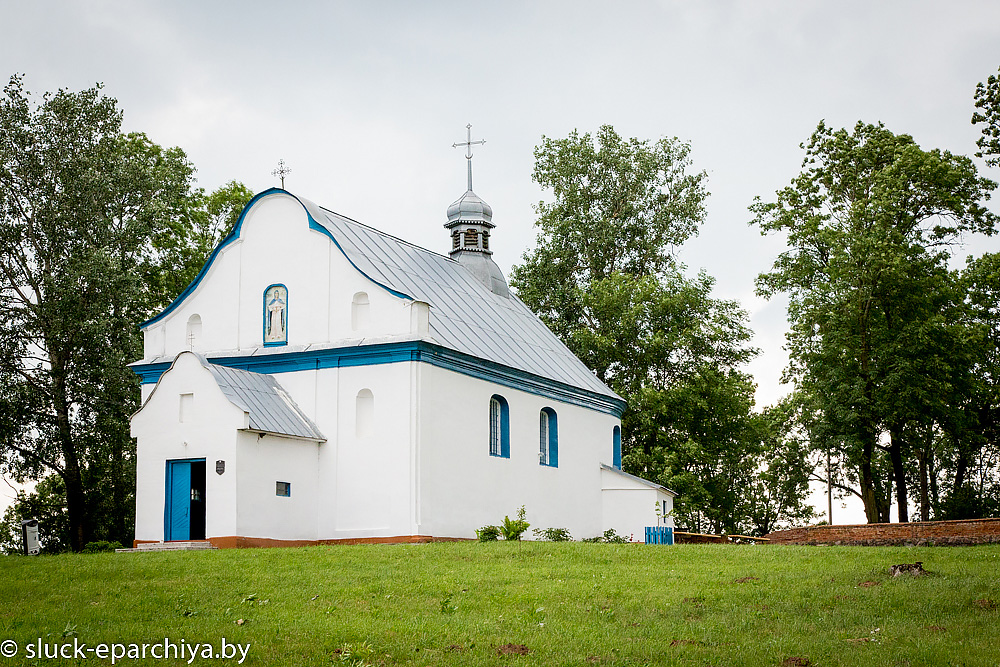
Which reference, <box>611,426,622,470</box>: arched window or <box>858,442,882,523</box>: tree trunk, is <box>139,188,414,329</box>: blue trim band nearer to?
<box>611,426,622,470</box>: arched window

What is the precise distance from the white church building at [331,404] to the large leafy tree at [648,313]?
9963 mm

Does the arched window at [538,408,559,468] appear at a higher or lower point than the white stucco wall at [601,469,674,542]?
higher

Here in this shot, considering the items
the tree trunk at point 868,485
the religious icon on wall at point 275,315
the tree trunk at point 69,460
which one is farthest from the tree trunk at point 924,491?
the tree trunk at point 69,460

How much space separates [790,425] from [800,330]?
1640 cm

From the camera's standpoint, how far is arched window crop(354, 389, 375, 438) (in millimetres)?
26953

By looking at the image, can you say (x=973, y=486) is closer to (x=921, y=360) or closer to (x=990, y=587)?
(x=921, y=360)

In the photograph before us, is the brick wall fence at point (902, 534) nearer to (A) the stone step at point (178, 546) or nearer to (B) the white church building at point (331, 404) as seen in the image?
(B) the white church building at point (331, 404)

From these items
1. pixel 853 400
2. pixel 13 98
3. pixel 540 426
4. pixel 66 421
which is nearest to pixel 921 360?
pixel 853 400

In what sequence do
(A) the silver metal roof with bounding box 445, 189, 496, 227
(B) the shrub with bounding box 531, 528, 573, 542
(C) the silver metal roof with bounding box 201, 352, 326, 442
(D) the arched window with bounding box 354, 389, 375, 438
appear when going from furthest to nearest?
1. (A) the silver metal roof with bounding box 445, 189, 496, 227
2. (B) the shrub with bounding box 531, 528, 573, 542
3. (D) the arched window with bounding box 354, 389, 375, 438
4. (C) the silver metal roof with bounding box 201, 352, 326, 442

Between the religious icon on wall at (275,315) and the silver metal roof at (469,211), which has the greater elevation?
the silver metal roof at (469,211)

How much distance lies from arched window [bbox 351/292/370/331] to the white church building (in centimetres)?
3

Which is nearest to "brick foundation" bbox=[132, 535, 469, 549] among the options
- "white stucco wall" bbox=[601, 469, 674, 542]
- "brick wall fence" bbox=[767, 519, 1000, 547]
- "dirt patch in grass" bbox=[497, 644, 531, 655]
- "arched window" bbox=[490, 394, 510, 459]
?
"arched window" bbox=[490, 394, 510, 459]

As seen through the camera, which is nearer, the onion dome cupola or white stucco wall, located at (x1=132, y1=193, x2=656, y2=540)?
white stucco wall, located at (x1=132, y1=193, x2=656, y2=540)

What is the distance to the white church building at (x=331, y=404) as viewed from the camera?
25.5 m
